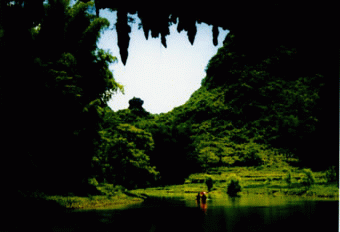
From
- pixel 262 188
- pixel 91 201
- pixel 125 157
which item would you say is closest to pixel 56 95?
pixel 91 201

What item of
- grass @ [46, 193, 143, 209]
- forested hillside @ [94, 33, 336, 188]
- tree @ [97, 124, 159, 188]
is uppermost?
forested hillside @ [94, 33, 336, 188]

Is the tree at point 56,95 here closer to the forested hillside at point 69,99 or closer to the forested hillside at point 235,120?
the forested hillside at point 69,99

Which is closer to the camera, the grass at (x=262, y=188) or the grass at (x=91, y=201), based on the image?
the grass at (x=91, y=201)

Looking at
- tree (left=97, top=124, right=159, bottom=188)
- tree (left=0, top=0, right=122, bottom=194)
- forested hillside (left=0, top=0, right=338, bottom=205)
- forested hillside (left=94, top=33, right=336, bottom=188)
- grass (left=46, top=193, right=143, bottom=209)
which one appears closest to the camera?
forested hillside (left=0, top=0, right=338, bottom=205)

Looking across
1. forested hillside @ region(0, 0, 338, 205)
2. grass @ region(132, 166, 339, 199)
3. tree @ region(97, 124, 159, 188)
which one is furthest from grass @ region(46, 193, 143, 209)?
grass @ region(132, 166, 339, 199)

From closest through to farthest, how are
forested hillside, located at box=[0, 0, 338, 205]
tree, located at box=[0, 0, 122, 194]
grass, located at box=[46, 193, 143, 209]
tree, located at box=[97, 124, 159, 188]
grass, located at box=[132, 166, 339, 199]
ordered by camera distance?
forested hillside, located at box=[0, 0, 338, 205] → tree, located at box=[0, 0, 122, 194] → grass, located at box=[46, 193, 143, 209] → tree, located at box=[97, 124, 159, 188] → grass, located at box=[132, 166, 339, 199]

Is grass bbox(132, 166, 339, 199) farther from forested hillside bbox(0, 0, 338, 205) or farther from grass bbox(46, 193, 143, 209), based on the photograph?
grass bbox(46, 193, 143, 209)

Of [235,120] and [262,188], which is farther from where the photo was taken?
[235,120]

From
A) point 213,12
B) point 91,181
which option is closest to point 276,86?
point 91,181

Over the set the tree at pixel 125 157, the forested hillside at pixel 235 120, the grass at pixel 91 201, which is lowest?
the grass at pixel 91 201

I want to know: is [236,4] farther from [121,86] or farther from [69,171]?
[121,86]

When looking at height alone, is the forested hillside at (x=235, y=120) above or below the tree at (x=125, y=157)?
above

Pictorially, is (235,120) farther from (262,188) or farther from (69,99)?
(69,99)

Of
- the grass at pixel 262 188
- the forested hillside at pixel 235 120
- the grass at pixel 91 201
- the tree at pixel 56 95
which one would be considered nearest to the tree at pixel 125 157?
the grass at pixel 262 188
